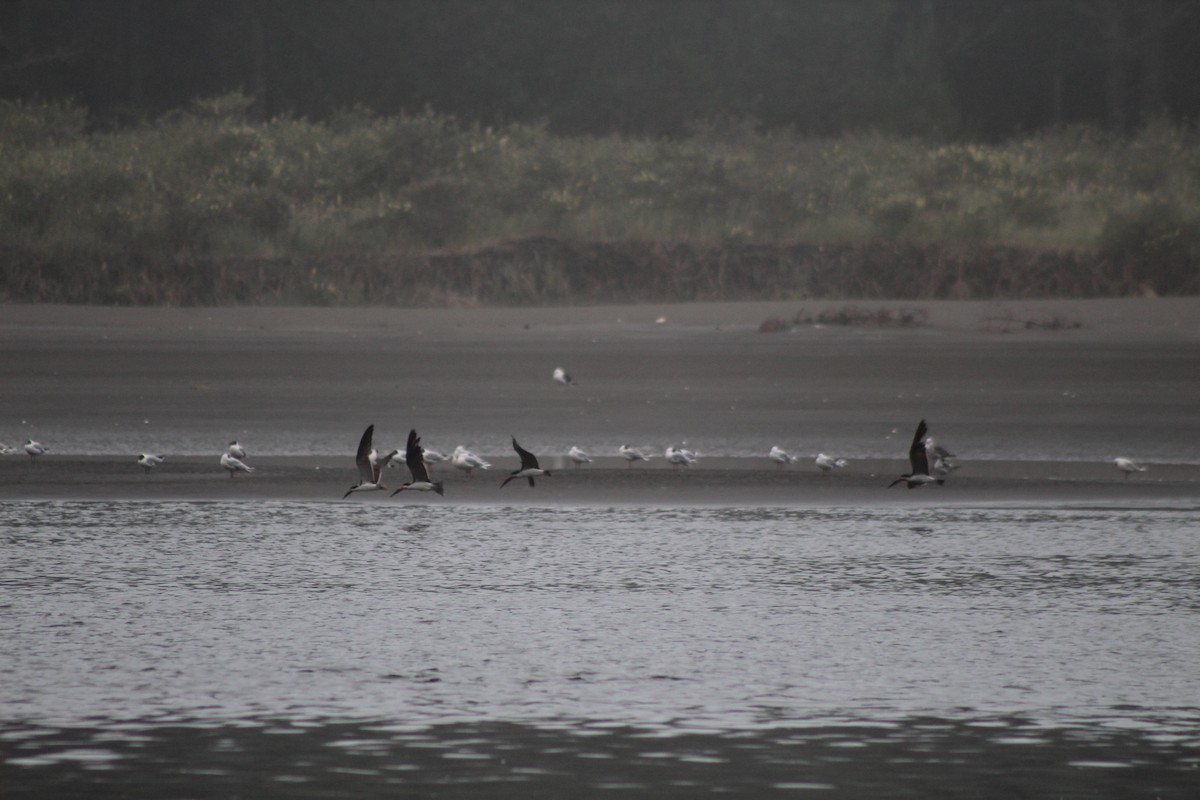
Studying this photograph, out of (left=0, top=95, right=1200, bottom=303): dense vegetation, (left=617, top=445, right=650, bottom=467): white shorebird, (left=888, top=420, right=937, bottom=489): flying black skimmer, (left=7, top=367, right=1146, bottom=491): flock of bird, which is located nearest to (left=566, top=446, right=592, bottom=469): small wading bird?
(left=7, top=367, right=1146, bottom=491): flock of bird

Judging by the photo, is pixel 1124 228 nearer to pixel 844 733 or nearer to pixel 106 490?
pixel 106 490

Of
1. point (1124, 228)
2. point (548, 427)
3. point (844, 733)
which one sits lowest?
point (844, 733)

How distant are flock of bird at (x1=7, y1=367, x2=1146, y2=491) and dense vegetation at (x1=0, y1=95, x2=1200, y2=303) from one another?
41.0 ft

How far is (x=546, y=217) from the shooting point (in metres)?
28.8

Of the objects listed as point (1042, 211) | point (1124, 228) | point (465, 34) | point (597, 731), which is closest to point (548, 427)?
point (597, 731)

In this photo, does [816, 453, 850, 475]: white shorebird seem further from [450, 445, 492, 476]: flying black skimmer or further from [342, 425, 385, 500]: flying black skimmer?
[342, 425, 385, 500]: flying black skimmer

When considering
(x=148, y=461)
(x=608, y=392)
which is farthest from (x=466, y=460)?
(x=608, y=392)

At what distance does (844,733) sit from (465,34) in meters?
45.6

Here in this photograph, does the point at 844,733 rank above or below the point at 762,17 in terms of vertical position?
below

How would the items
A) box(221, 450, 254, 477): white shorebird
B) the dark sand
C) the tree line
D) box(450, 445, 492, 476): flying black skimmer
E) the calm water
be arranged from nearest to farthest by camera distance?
the calm water → box(450, 445, 492, 476): flying black skimmer → box(221, 450, 254, 477): white shorebird → the dark sand → the tree line

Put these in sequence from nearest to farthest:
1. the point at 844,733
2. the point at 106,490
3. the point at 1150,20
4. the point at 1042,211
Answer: the point at 844,733 < the point at 106,490 < the point at 1042,211 < the point at 1150,20

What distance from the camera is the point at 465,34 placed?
50.4 m

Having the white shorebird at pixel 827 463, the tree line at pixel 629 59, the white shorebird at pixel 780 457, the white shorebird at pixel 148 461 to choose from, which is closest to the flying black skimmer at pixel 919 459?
the white shorebird at pixel 827 463

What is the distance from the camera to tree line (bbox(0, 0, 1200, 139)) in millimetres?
47844
